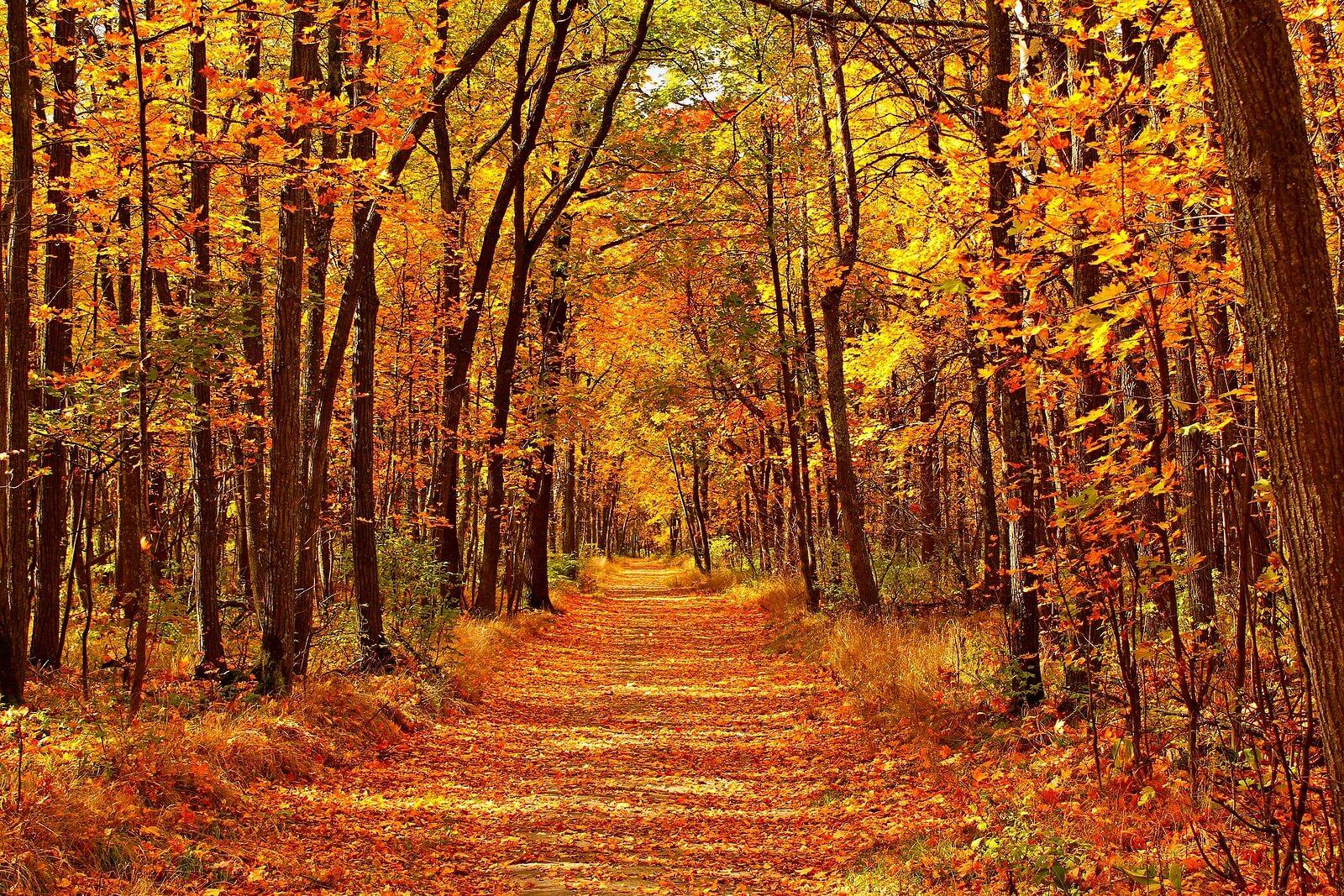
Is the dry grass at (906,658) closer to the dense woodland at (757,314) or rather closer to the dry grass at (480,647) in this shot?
the dense woodland at (757,314)

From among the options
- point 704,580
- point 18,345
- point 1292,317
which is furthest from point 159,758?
point 704,580

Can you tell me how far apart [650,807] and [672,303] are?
589 inches

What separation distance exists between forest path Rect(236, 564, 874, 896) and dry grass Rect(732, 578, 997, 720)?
0.39 metres

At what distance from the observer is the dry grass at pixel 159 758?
4586 mm

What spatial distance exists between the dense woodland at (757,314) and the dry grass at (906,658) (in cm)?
58

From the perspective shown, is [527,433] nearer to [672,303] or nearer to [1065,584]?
[672,303]

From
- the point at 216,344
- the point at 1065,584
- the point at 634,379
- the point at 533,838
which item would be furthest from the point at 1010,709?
the point at 634,379

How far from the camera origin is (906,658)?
32.6 feet

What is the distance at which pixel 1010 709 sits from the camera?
301 inches

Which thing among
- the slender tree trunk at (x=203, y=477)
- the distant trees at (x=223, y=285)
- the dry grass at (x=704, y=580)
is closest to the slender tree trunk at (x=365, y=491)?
the distant trees at (x=223, y=285)

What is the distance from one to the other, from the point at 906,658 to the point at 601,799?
403 centimetres

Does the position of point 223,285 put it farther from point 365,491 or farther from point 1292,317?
point 1292,317

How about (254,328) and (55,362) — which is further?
(55,362)

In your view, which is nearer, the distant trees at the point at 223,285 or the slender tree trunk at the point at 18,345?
the slender tree trunk at the point at 18,345
